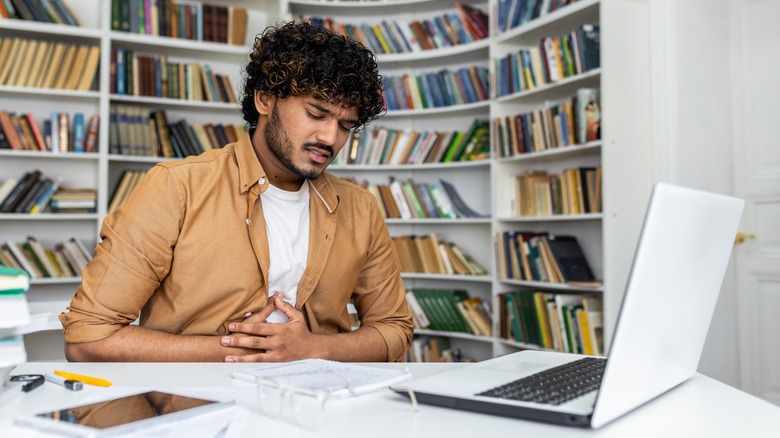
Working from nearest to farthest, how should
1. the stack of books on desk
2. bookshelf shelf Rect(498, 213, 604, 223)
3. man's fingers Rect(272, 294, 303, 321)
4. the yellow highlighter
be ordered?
the stack of books on desk
the yellow highlighter
man's fingers Rect(272, 294, 303, 321)
bookshelf shelf Rect(498, 213, 604, 223)

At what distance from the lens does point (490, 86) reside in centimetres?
385

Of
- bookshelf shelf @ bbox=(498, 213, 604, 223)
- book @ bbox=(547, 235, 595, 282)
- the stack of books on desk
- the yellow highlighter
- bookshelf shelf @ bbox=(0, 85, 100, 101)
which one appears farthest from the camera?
bookshelf shelf @ bbox=(0, 85, 100, 101)

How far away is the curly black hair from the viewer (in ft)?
5.07

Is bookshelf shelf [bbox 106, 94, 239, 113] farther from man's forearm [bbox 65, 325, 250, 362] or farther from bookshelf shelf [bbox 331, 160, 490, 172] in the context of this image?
man's forearm [bbox 65, 325, 250, 362]

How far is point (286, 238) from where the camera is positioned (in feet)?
5.12

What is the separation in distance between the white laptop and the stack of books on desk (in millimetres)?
487

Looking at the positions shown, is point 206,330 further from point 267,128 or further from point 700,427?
point 700,427

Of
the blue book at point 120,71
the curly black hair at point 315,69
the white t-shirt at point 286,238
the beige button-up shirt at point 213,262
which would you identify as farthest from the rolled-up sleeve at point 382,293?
the blue book at point 120,71

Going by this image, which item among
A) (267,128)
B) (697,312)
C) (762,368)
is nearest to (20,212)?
(267,128)

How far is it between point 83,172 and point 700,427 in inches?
146

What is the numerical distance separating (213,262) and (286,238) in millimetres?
204

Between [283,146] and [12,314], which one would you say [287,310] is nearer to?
[283,146]

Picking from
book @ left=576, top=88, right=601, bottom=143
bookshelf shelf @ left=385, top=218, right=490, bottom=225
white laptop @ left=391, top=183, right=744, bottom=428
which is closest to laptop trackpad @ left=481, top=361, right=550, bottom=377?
white laptop @ left=391, top=183, right=744, bottom=428

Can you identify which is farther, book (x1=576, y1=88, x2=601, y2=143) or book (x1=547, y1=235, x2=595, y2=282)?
book (x1=547, y1=235, x2=595, y2=282)
